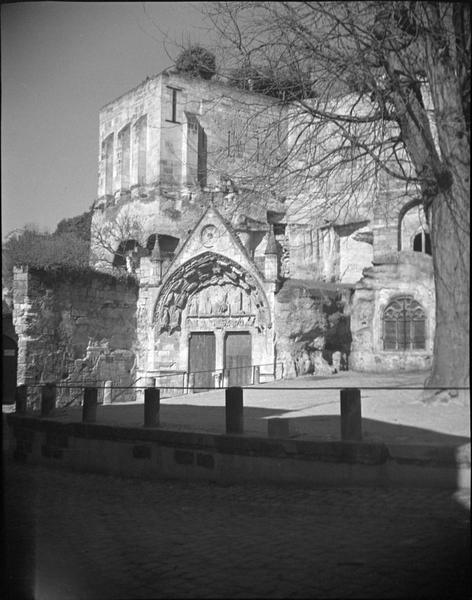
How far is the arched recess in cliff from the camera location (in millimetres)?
7652

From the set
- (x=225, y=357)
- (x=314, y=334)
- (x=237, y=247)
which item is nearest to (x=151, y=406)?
(x=314, y=334)

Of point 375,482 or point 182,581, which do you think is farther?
point 375,482

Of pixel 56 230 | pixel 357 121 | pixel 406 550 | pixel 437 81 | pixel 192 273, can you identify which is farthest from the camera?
pixel 192 273

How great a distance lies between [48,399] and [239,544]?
2.32 metres

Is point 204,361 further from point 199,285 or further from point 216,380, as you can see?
point 199,285

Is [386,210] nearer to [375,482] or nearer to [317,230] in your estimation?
[317,230]

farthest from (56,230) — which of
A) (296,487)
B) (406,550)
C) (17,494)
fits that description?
(406,550)

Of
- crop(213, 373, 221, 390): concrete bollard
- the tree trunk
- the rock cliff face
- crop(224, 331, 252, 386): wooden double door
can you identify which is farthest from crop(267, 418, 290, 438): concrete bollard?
crop(213, 373, 221, 390): concrete bollard

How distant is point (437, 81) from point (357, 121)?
160 cm

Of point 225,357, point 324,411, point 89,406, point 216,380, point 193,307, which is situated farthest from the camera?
point 193,307

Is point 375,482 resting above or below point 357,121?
below

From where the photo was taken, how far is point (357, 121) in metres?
5.01

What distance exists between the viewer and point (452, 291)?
304 cm

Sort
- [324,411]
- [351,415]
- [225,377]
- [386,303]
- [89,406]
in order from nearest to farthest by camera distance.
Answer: [351,415], [386,303], [324,411], [89,406], [225,377]
